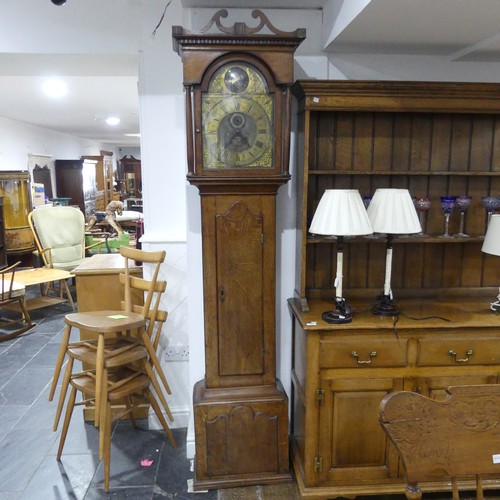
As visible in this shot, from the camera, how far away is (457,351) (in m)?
1.97

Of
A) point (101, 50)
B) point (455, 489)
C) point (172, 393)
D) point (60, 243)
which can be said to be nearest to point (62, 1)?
point (101, 50)

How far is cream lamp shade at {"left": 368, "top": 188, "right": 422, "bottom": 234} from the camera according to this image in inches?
75.9

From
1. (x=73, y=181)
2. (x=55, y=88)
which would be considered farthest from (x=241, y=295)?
(x=73, y=181)

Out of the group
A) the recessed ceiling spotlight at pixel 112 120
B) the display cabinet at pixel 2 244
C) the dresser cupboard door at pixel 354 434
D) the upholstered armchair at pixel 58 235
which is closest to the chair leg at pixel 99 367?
the dresser cupboard door at pixel 354 434

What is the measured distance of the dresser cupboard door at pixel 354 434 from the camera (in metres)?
Answer: 1.99

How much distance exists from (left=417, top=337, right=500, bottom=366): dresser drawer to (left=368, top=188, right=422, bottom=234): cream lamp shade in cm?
51

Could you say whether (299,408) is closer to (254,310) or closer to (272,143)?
(254,310)

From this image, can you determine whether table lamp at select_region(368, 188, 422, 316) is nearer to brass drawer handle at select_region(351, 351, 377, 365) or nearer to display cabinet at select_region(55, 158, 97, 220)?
brass drawer handle at select_region(351, 351, 377, 365)

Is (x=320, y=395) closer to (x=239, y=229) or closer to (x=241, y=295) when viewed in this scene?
(x=241, y=295)

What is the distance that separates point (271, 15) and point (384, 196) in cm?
102

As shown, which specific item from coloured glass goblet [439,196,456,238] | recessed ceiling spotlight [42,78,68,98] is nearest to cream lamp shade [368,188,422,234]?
coloured glass goblet [439,196,456,238]

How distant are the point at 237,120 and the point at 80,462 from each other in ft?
6.46

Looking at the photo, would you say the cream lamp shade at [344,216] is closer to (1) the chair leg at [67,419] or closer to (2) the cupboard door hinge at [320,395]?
(2) the cupboard door hinge at [320,395]

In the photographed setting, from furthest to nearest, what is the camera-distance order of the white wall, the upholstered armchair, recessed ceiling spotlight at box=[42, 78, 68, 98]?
1. the white wall
2. the upholstered armchair
3. recessed ceiling spotlight at box=[42, 78, 68, 98]
